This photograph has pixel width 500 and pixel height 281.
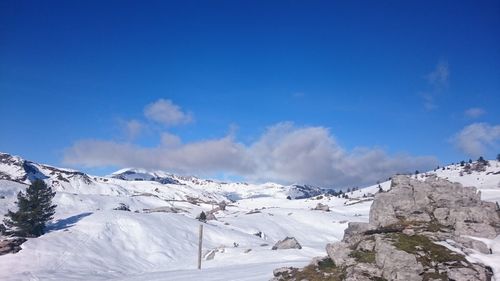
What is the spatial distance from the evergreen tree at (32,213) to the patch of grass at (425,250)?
1926 inches

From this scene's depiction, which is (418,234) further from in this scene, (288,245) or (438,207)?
(288,245)


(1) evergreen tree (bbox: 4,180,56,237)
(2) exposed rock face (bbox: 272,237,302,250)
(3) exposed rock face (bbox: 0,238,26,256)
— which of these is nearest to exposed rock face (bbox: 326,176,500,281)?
(2) exposed rock face (bbox: 272,237,302,250)

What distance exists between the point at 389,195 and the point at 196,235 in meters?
48.9

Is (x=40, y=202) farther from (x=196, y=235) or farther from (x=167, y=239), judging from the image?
(x=196, y=235)

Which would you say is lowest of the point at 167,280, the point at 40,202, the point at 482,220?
the point at 167,280

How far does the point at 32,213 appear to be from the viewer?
54375mm

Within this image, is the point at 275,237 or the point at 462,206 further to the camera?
the point at 275,237

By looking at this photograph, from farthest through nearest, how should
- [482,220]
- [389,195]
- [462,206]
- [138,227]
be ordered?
[138,227] → [389,195] → [462,206] → [482,220]

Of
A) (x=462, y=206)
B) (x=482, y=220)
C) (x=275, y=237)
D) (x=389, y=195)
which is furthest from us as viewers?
(x=275, y=237)

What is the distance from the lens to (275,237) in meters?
94.2

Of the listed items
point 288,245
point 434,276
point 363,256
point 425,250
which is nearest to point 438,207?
point 425,250

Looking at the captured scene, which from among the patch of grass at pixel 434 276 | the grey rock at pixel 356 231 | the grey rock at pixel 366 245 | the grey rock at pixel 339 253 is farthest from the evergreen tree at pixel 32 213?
the patch of grass at pixel 434 276

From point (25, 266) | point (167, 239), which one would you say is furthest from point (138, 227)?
point (25, 266)

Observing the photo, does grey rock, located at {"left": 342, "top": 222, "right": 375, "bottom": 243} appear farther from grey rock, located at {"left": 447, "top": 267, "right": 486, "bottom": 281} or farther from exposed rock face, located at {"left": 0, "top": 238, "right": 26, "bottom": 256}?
exposed rock face, located at {"left": 0, "top": 238, "right": 26, "bottom": 256}
